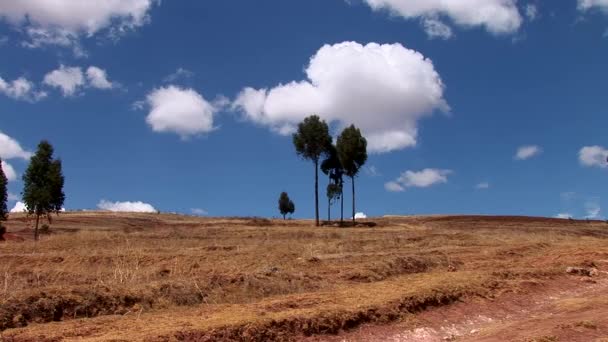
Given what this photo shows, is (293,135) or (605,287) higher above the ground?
(293,135)

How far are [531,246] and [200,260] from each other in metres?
18.7

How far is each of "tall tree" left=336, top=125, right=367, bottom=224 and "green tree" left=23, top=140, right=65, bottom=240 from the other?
31.6m

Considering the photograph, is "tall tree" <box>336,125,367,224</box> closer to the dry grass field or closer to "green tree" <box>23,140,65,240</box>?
"green tree" <box>23,140,65,240</box>

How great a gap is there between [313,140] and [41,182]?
30750mm

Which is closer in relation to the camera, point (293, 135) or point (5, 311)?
point (5, 311)

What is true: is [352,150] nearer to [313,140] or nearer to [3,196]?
[313,140]

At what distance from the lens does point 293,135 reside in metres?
69.0

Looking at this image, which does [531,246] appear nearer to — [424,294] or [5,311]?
[424,294]

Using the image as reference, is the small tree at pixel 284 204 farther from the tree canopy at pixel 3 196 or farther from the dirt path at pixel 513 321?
the dirt path at pixel 513 321

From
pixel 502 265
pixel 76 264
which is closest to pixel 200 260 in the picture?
pixel 76 264

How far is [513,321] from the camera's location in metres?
15.3

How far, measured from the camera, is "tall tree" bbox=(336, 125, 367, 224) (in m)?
67.0

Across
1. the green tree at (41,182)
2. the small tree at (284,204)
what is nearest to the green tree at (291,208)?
the small tree at (284,204)

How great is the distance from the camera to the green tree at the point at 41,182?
48.2 meters
